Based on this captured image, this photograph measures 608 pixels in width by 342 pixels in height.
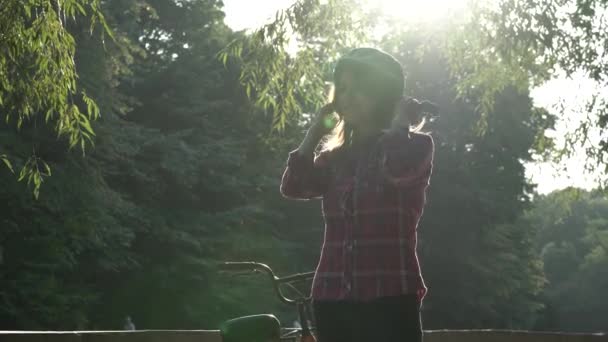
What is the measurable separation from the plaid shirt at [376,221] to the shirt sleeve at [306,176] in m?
0.07

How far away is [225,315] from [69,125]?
2467cm

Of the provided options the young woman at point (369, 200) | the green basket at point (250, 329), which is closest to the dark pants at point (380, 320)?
the young woman at point (369, 200)

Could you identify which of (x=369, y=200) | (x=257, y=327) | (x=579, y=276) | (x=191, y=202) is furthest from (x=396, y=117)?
(x=579, y=276)

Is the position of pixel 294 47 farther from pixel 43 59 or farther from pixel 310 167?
pixel 310 167

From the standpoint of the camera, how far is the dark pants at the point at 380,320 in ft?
8.95

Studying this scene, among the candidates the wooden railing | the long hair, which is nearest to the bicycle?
the long hair

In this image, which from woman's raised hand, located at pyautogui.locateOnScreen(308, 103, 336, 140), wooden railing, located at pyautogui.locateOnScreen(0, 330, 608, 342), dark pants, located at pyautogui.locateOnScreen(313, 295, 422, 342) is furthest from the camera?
wooden railing, located at pyautogui.locateOnScreen(0, 330, 608, 342)

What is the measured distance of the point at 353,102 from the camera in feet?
9.50

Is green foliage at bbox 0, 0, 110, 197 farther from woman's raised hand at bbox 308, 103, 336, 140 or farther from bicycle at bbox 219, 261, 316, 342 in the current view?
woman's raised hand at bbox 308, 103, 336, 140

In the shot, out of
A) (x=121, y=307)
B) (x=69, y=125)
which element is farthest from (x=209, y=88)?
(x=69, y=125)

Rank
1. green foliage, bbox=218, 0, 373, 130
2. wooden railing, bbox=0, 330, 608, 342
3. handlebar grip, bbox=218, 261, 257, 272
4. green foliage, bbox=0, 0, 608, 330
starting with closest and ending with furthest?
handlebar grip, bbox=218, 261, 257, 272
wooden railing, bbox=0, 330, 608, 342
green foliage, bbox=218, 0, 373, 130
green foliage, bbox=0, 0, 608, 330

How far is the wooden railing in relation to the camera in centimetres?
574

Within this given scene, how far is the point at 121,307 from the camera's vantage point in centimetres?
2956

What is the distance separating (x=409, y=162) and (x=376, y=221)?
0.59 ft
